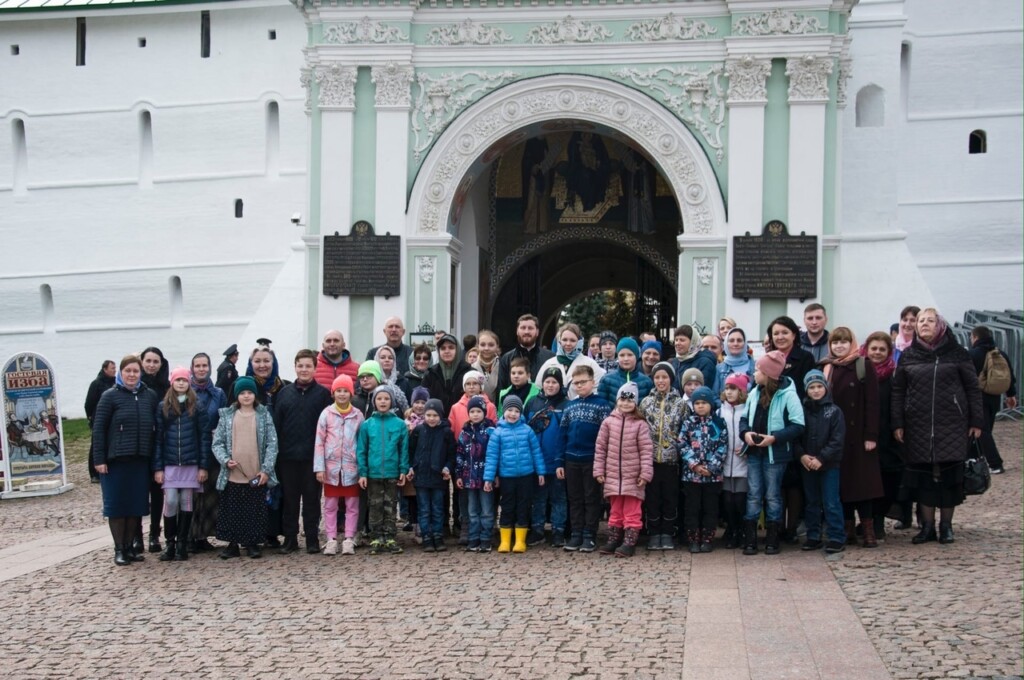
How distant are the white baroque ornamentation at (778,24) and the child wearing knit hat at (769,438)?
26.6 feet

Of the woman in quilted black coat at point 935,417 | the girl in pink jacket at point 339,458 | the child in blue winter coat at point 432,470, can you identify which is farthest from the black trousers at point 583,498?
A: the woman in quilted black coat at point 935,417

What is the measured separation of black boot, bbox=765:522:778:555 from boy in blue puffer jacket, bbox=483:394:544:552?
184 cm

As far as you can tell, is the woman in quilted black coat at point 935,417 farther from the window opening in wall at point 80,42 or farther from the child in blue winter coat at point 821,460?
the window opening in wall at point 80,42

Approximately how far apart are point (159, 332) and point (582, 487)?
19056 millimetres

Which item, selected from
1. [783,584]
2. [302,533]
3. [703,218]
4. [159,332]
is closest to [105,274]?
[159,332]

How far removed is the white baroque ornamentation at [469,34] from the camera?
17375 millimetres

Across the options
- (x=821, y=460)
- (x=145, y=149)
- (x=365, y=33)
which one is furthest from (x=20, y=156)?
(x=821, y=460)

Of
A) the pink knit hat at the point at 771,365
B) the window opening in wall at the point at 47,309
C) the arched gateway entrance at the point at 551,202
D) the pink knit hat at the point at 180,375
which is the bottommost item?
the pink knit hat at the point at 180,375

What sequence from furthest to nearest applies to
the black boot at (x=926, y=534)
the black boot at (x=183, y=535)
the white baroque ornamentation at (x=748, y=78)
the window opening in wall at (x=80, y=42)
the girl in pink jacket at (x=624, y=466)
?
the window opening in wall at (x=80, y=42)
the white baroque ornamentation at (x=748, y=78)
the black boot at (x=183, y=535)
the black boot at (x=926, y=534)
the girl in pink jacket at (x=624, y=466)

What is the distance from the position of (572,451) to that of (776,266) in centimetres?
735

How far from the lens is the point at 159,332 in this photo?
27.4 metres

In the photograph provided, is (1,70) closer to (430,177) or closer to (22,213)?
(22,213)

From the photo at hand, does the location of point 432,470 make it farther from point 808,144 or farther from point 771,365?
point 808,144

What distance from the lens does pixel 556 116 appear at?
686 inches
